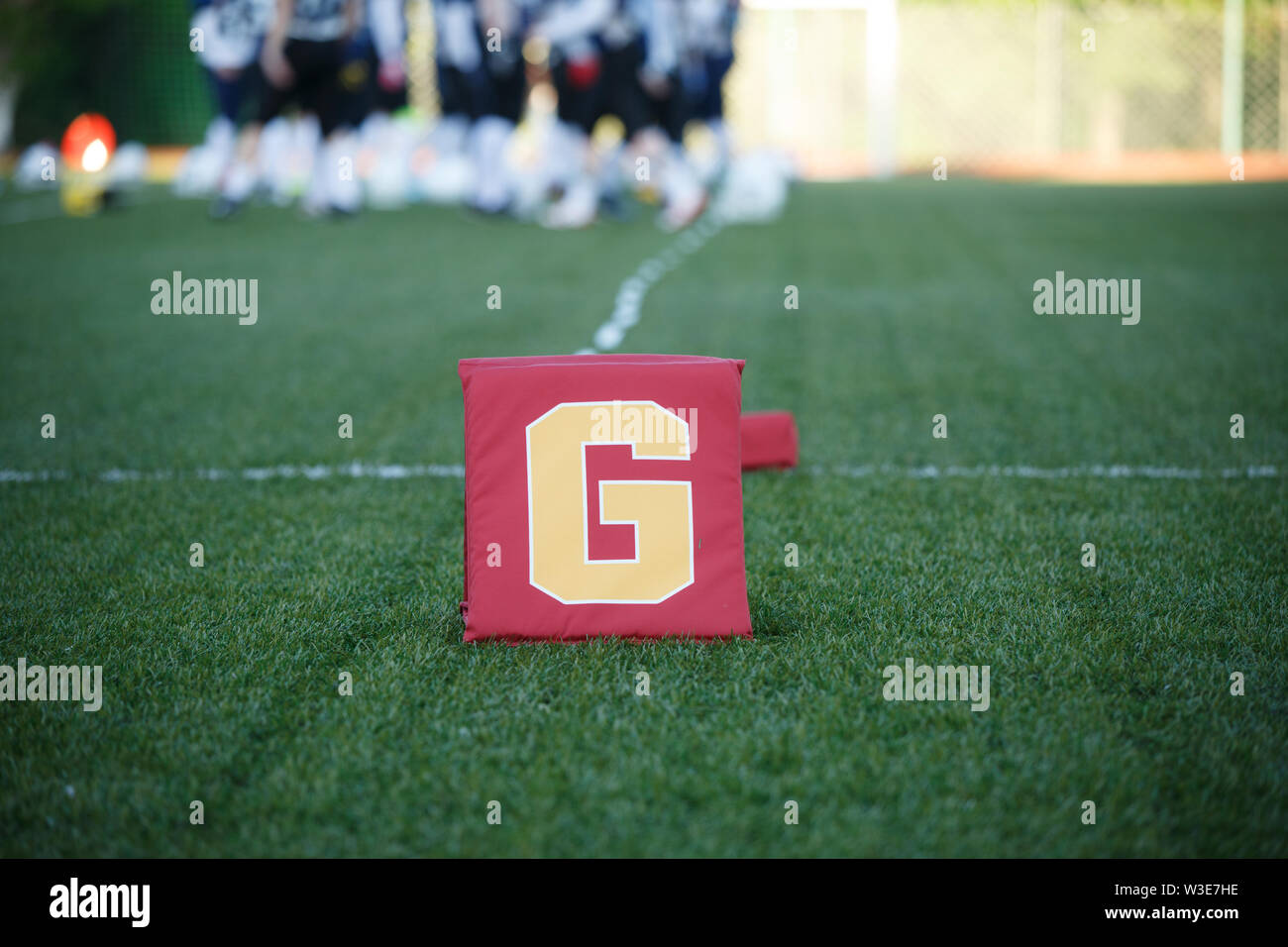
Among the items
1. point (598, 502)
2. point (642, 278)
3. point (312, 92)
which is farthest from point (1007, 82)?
point (598, 502)

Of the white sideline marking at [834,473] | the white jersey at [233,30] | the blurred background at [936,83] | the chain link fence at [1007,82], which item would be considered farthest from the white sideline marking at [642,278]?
the blurred background at [936,83]

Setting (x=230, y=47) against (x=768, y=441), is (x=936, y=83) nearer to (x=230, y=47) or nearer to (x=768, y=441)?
(x=230, y=47)

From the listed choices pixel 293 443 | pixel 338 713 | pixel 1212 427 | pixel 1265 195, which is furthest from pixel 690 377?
pixel 1265 195

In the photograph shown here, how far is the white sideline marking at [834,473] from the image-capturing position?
12.6 feet

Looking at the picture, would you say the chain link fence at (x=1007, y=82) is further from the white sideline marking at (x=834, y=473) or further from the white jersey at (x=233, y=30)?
the white sideline marking at (x=834, y=473)

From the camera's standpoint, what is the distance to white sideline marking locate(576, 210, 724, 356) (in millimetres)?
5801

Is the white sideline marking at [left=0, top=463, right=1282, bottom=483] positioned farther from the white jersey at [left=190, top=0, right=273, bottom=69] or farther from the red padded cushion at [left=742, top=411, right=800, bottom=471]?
the white jersey at [left=190, top=0, right=273, bottom=69]

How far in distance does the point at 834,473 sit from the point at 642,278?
13.2ft

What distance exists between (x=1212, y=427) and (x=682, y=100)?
25.9 feet

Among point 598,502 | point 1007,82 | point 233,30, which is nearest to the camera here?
point 598,502

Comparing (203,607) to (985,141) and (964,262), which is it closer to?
(964,262)

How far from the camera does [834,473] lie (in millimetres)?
3926

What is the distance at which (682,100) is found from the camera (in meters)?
11.5

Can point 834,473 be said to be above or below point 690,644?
above
